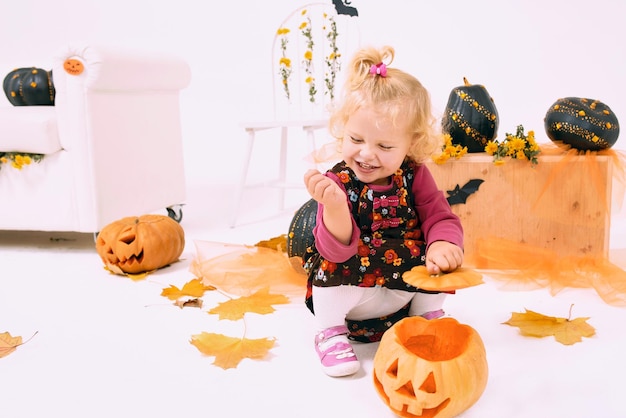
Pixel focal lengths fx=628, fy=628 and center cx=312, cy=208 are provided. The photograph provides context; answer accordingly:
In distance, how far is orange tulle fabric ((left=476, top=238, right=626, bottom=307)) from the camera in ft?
5.63

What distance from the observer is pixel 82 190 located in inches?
86.7

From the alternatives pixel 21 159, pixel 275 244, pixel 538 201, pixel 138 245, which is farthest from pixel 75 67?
pixel 538 201

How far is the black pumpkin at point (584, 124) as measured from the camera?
5.96ft

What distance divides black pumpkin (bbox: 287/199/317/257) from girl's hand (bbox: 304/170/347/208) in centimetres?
63

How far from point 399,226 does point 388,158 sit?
0.18 m

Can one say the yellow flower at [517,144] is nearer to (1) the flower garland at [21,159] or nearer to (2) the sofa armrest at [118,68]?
(2) the sofa armrest at [118,68]

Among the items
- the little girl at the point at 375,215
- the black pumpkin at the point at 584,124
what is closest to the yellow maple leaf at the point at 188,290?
the little girl at the point at 375,215

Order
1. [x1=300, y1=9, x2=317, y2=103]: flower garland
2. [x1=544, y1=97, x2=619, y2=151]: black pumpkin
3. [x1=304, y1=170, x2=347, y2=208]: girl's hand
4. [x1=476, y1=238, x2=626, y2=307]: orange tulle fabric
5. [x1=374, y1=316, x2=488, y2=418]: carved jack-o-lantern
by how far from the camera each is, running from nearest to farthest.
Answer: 1. [x1=374, y1=316, x2=488, y2=418]: carved jack-o-lantern
2. [x1=304, y1=170, x2=347, y2=208]: girl's hand
3. [x1=476, y1=238, x2=626, y2=307]: orange tulle fabric
4. [x1=544, y1=97, x2=619, y2=151]: black pumpkin
5. [x1=300, y1=9, x2=317, y2=103]: flower garland

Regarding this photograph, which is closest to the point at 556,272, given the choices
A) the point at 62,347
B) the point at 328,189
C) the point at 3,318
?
the point at 328,189

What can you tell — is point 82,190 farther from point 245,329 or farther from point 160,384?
point 160,384

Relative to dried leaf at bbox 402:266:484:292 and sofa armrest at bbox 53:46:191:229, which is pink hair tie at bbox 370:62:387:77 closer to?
dried leaf at bbox 402:266:484:292

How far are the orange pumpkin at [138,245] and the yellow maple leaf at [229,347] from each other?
58 cm

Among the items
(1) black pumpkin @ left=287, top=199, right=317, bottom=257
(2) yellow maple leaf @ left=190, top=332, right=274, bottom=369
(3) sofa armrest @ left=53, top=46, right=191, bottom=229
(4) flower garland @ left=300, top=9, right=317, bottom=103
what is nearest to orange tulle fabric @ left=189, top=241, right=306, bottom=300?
(1) black pumpkin @ left=287, top=199, right=317, bottom=257

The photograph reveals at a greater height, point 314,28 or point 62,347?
point 314,28
